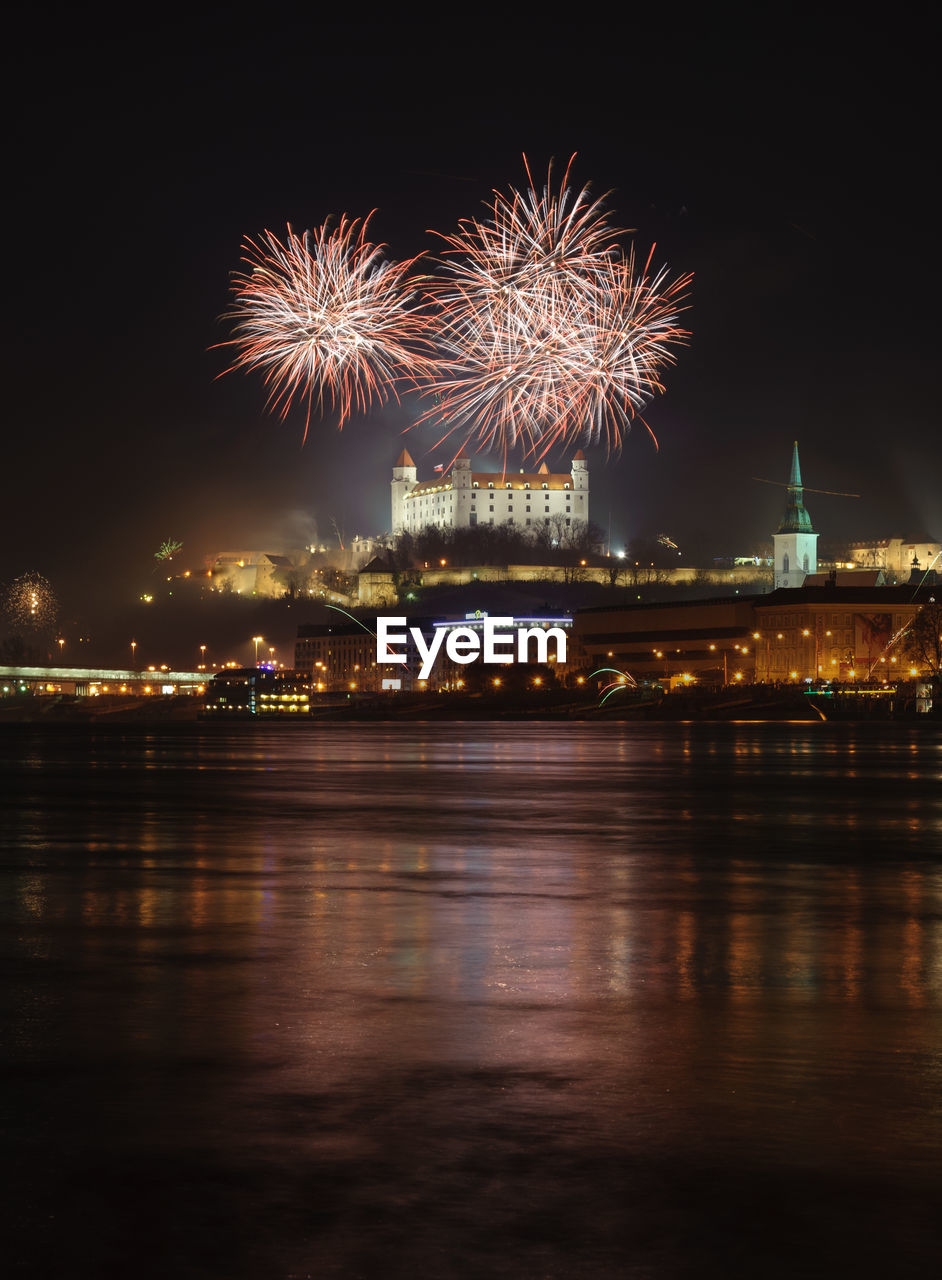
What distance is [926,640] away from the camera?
112562 mm

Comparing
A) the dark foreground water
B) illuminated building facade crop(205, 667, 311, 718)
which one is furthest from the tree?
the dark foreground water

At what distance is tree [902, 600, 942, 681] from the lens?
11125 centimetres

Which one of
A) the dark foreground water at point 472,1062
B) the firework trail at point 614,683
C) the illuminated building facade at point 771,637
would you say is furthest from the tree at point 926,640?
the dark foreground water at point 472,1062

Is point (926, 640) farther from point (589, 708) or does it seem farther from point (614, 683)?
point (614, 683)

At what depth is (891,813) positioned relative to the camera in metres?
24.3

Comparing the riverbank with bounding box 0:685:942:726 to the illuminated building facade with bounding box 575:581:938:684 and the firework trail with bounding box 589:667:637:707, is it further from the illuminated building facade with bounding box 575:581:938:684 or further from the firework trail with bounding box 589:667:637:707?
the illuminated building facade with bounding box 575:581:938:684

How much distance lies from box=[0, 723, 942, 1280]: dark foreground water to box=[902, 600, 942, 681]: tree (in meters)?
98.0

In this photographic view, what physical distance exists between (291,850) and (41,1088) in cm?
1196

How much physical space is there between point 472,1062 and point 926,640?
11083cm

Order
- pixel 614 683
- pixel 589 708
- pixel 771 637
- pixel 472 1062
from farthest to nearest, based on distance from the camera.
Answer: pixel 614 683 < pixel 771 637 < pixel 589 708 < pixel 472 1062

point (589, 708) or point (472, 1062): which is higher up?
point (472, 1062)

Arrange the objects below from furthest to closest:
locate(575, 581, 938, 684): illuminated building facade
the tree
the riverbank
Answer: locate(575, 581, 938, 684): illuminated building facade, the tree, the riverbank

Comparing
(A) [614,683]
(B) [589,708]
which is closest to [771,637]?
(A) [614,683]

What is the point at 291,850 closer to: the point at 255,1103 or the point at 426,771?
the point at 255,1103
